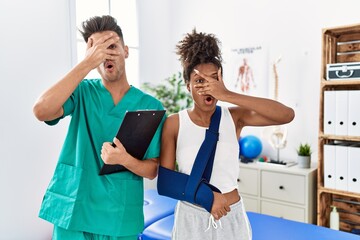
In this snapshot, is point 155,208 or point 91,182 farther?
point 155,208

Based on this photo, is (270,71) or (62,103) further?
(270,71)

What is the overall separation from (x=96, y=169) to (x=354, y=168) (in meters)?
1.84

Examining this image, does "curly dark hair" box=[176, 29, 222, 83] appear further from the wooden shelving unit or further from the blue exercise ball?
the blue exercise ball

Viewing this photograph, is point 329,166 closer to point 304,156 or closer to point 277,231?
point 304,156

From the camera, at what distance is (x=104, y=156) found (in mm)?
1036

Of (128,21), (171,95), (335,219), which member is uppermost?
(128,21)

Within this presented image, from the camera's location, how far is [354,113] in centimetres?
224

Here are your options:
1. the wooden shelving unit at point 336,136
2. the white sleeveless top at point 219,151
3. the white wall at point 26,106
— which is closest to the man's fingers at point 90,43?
the white sleeveless top at point 219,151

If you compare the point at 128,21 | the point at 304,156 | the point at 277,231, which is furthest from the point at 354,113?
the point at 128,21

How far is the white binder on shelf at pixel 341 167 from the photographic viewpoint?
2299 millimetres

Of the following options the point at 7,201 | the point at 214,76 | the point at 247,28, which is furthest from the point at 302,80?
the point at 7,201

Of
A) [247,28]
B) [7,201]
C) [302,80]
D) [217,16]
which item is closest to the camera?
[7,201]

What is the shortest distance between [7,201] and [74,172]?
40.8 inches

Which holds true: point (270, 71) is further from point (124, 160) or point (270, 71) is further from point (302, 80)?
point (124, 160)
